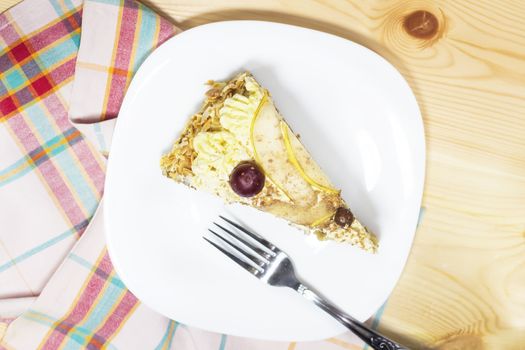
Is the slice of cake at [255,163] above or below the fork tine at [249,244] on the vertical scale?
above

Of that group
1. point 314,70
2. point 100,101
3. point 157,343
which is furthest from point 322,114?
point 157,343

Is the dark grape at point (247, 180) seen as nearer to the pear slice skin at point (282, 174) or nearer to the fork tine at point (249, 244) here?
the pear slice skin at point (282, 174)

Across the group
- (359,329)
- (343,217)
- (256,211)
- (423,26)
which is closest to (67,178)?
(256,211)

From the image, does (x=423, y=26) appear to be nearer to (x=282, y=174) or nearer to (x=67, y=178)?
(x=282, y=174)

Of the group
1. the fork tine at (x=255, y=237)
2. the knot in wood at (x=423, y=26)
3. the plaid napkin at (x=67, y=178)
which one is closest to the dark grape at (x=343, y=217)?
the fork tine at (x=255, y=237)

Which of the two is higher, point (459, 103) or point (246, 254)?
point (459, 103)
